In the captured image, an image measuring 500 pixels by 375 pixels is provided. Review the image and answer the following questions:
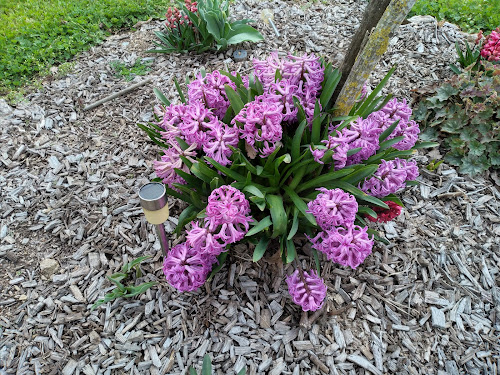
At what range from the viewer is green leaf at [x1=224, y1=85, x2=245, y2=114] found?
2146 millimetres

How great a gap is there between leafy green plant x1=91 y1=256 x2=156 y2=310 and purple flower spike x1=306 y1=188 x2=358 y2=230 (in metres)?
1.17

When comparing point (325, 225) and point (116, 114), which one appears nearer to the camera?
point (325, 225)

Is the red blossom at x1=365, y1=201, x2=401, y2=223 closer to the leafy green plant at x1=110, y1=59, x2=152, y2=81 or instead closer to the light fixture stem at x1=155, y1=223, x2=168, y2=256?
the light fixture stem at x1=155, y1=223, x2=168, y2=256

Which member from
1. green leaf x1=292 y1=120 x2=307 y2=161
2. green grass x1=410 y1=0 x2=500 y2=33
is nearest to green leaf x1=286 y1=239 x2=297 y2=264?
green leaf x1=292 y1=120 x2=307 y2=161

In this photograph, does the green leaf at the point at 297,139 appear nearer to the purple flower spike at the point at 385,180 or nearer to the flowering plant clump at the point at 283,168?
the flowering plant clump at the point at 283,168

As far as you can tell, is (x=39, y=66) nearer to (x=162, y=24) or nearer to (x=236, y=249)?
(x=162, y=24)

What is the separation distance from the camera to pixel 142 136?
124 inches

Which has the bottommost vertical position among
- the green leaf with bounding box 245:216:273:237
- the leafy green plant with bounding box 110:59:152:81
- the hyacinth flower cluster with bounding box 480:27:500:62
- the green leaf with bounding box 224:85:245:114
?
the leafy green plant with bounding box 110:59:152:81

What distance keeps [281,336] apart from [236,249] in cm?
61

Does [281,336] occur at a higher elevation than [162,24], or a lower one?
lower

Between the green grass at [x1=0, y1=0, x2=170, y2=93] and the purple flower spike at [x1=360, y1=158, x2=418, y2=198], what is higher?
the purple flower spike at [x1=360, y1=158, x2=418, y2=198]

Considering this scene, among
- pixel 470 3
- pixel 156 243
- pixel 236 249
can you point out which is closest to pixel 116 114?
pixel 156 243

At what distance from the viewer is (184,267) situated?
1948 mm

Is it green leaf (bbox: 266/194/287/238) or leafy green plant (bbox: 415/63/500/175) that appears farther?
leafy green plant (bbox: 415/63/500/175)
